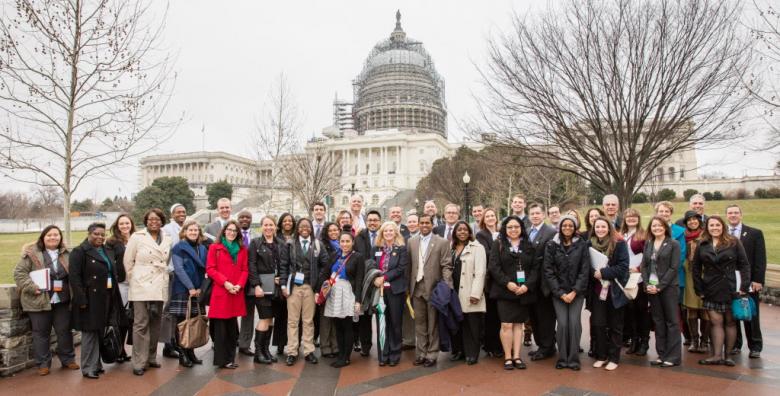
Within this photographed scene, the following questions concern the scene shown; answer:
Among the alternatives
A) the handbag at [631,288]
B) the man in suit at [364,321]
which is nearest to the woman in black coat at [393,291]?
the man in suit at [364,321]

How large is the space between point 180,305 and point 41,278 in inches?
66.1

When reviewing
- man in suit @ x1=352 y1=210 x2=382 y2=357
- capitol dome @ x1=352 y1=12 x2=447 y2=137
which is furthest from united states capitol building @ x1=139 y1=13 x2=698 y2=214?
man in suit @ x1=352 y1=210 x2=382 y2=357

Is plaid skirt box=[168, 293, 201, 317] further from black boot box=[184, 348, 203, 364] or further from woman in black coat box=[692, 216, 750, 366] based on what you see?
woman in black coat box=[692, 216, 750, 366]

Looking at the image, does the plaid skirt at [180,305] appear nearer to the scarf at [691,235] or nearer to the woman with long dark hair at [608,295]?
the woman with long dark hair at [608,295]

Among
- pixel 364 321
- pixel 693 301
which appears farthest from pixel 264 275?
pixel 693 301

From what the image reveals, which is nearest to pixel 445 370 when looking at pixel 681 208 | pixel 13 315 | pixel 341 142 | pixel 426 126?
pixel 13 315

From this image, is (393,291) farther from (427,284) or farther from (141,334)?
(141,334)

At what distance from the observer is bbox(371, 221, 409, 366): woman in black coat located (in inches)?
251

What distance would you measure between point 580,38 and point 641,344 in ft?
22.1

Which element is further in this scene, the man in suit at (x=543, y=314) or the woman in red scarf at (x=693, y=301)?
the woman in red scarf at (x=693, y=301)

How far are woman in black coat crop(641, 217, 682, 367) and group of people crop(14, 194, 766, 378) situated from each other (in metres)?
0.02

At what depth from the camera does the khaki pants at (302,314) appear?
6.49 m

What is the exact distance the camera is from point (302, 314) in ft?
21.6

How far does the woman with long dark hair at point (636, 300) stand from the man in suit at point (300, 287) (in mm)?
4271
